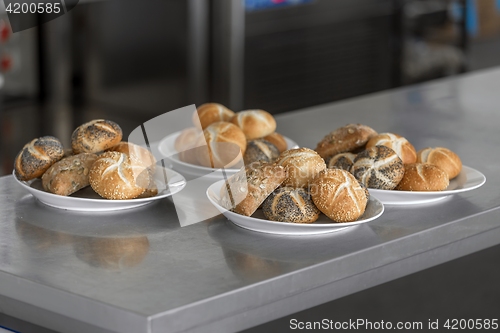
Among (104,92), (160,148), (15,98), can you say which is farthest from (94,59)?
(160,148)

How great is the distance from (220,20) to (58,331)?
296 cm

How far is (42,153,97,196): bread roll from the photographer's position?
1415 millimetres

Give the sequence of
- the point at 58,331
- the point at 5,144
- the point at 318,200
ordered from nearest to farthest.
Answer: the point at 58,331
the point at 318,200
the point at 5,144

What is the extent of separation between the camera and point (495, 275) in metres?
1.70

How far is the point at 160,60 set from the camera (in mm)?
4031

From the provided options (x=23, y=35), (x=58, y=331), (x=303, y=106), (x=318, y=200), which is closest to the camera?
(x=58, y=331)

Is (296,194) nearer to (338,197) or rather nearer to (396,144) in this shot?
(338,197)

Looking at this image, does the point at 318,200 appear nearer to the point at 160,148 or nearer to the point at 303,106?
the point at 160,148

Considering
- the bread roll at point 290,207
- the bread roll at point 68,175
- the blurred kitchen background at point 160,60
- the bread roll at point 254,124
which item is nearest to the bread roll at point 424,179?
the bread roll at point 290,207

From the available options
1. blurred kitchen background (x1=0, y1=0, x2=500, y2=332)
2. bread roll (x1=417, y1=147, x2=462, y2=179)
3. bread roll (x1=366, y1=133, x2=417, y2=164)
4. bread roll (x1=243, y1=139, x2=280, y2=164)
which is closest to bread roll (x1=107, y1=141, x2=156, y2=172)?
bread roll (x1=243, y1=139, x2=280, y2=164)

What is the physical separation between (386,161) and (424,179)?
0.30 feet

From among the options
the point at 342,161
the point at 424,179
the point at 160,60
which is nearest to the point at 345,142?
the point at 342,161

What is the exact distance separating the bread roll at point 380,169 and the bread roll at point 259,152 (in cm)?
22

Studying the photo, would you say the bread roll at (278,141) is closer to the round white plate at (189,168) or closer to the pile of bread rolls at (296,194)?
the round white plate at (189,168)
